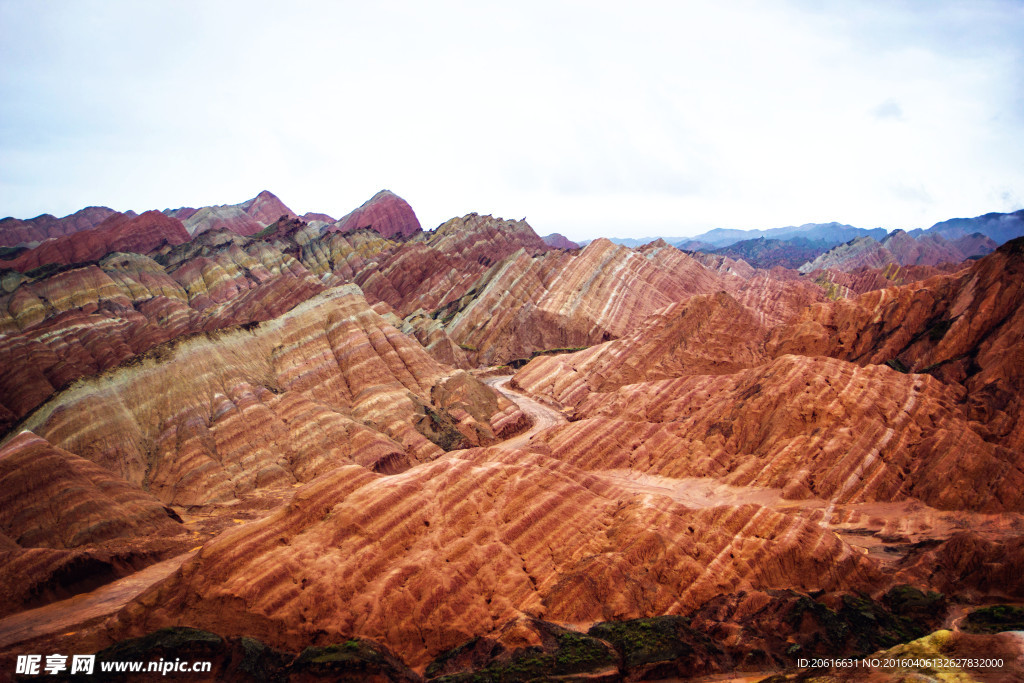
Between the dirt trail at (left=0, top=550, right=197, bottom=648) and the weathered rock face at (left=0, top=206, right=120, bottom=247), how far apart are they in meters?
156

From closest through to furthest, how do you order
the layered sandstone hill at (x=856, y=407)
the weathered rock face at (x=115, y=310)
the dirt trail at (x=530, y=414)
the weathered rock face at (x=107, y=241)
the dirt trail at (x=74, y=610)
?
the dirt trail at (x=74, y=610), the layered sandstone hill at (x=856, y=407), the dirt trail at (x=530, y=414), the weathered rock face at (x=115, y=310), the weathered rock face at (x=107, y=241)

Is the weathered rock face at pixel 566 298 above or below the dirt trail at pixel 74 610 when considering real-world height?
above

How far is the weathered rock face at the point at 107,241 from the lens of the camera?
11230cm

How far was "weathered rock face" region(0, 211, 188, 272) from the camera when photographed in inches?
4421

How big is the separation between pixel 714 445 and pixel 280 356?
142 feet

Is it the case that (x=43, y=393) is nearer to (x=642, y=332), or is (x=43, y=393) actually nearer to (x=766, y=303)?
(x=642, y=332)

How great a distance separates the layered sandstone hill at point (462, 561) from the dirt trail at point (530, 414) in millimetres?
25980

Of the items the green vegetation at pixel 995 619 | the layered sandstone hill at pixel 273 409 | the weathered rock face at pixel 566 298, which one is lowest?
the green vegetation at pixel 995 619

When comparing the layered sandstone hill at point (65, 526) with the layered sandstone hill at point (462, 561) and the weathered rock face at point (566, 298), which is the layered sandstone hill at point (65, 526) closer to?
the layered sandstone hill at point (462, 561)

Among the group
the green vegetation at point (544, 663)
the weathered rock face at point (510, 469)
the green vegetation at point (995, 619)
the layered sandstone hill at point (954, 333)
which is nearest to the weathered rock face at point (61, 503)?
the weathered rock face at point (510, 469)

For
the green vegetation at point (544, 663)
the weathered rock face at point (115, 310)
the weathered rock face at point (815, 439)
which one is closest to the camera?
the green vegetation at point (544, 663)

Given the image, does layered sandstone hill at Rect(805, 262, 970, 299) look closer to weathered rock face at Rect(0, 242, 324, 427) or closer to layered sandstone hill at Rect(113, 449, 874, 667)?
layered sandstone hill at Rect(113, 449, 874, 667)

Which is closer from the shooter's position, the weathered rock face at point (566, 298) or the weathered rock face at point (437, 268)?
the weathered rock face at point (566, 298)

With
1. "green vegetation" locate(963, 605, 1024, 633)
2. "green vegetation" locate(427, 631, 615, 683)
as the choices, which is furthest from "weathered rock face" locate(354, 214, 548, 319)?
"green vegetation" locate(963, 605, 1024, 633)
